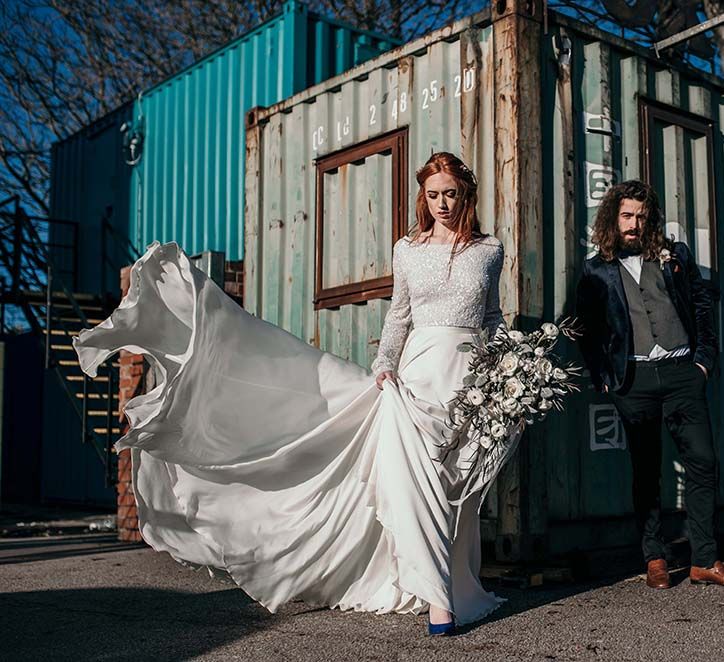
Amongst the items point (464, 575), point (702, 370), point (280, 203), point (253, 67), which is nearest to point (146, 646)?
point (464, 575)

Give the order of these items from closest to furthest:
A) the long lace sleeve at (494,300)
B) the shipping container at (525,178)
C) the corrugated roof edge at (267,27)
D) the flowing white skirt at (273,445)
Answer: the flowing white skirt at (273,445) → the long lace sleeve at (494,300) → the shipping container at (525,178) → the corrugated roof edge at (267,27)

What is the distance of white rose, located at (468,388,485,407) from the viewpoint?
4320 mm

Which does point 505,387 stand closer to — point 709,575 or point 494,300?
point 494,300

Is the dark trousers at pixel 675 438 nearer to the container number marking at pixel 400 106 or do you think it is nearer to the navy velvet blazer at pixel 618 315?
the navy velvet blazer at pixel 618 315

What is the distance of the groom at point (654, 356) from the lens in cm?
528

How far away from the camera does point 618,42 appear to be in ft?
21.4

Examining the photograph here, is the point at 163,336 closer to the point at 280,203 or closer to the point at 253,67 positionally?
the point at 280,203

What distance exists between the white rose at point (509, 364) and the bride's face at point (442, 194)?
744mm

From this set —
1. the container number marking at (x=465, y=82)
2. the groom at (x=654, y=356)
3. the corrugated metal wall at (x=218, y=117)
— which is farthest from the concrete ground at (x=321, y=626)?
the corrugated metal wall at (x=218, y=117)

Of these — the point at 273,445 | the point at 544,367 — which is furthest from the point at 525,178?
the point at 273,445

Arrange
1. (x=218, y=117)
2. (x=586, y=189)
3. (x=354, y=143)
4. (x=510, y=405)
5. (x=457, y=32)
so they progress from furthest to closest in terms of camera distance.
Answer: (x=218, y=117) → (x=354, y=143) → (x=457, y=32) → (x=586, y=189) → (x=510, y=405)

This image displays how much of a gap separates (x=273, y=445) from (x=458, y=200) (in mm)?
1437

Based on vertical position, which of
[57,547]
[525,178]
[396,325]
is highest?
[525,178]

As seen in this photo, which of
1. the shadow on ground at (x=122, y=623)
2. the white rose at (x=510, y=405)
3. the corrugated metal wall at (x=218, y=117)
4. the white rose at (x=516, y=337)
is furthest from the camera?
the corrugated metal wall at (x=218, y=117)
